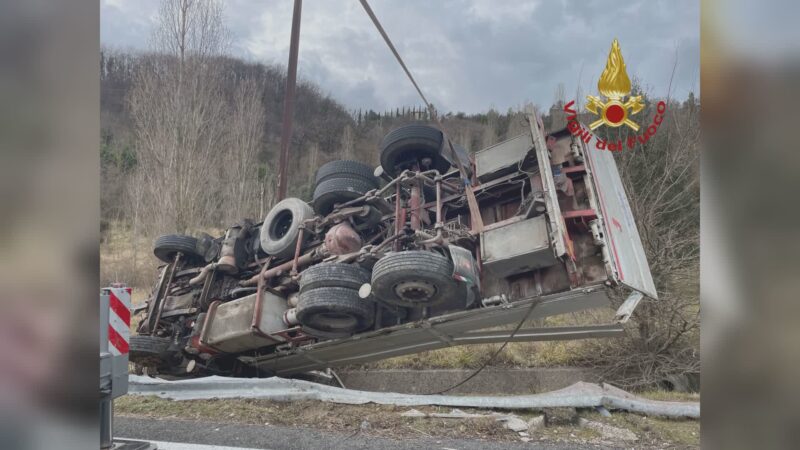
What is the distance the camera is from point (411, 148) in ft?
16.6

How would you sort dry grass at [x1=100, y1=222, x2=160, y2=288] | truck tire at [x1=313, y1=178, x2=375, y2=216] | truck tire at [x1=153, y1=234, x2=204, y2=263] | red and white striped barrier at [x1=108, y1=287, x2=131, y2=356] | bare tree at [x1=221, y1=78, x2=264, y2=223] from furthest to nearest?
bare tree at [x1=221, y1=78, x2=264, y2=223], dry grass at [x1=100, y1=222, x2=160, y2=288], truck tire at [x1=153, y1=234, x2=204, y2=263], truck tire at [x1=313, y1=178, x2=375, y2=216], red and white striped barrier at [x1=108, y1=287, x2=131, y2=356]

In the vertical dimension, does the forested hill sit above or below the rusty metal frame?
above

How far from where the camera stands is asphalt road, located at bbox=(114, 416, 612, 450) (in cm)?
327

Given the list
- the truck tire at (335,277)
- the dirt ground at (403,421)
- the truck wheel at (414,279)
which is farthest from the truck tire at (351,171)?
the dirt ground at (403,421)

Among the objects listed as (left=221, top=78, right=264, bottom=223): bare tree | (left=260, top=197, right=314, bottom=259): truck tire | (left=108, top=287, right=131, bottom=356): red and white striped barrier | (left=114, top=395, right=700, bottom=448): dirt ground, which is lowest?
(left=114, top=395, right=700, bottom=448): dirt ground

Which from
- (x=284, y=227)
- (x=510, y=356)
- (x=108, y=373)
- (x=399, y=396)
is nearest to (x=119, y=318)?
(x=108, y=373)

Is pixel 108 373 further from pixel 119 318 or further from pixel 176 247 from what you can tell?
Answer: pixel 176 247

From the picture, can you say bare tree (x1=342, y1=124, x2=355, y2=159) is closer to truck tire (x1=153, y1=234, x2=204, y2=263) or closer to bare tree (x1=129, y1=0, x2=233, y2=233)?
bare tree (x1=129, y1=0, x2=233, y2=233)

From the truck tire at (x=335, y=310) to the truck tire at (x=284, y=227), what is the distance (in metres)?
1.02

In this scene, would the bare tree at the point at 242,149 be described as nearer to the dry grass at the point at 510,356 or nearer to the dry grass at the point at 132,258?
the dry grass at the point at 132,258

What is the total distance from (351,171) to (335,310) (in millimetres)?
1642

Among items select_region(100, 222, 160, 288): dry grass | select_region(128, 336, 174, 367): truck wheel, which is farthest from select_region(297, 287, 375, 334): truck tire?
select_region(100, 222, 160, 288): dry grass

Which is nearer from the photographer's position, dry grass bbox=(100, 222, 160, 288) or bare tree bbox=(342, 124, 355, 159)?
dry grass bbox=(100, 222, 160, 288)

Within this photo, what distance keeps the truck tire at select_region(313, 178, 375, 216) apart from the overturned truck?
0.02m
